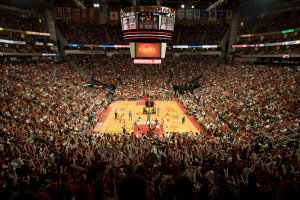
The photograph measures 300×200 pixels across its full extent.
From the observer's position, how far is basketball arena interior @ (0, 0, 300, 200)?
18.6 feet

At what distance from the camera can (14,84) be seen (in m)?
26.0

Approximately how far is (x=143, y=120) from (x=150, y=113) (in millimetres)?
2558

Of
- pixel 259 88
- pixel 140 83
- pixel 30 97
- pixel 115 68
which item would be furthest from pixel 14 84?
pixel 259 88

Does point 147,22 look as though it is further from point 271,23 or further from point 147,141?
point 271,23

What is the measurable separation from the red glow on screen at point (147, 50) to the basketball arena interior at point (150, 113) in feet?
0.35

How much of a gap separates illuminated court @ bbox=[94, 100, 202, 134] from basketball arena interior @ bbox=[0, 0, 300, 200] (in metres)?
0.20

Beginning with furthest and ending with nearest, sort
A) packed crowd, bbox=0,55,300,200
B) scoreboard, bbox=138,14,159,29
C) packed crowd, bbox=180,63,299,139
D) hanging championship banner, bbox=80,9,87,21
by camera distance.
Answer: hanging championship banner, bbox=80,9,87,21 → scoreboard, bbox=138,14,159,29 → packed crowd, bbox=180,63,299,139 → packed crowd, bbox=0,55,300,200

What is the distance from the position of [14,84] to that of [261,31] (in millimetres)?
38260

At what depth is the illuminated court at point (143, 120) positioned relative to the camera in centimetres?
2311

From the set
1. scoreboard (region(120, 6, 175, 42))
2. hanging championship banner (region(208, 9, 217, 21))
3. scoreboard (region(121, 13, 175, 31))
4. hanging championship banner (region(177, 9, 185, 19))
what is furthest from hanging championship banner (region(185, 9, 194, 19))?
scoreboard (region(121, 13, 175, 31))

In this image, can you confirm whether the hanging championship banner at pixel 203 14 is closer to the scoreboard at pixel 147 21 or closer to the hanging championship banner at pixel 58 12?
the hanging championship banner at pixel 58 12

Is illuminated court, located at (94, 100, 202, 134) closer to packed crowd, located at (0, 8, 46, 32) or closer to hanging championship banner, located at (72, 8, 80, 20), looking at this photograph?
packed crowd, located at (0, 8, 46, 32)

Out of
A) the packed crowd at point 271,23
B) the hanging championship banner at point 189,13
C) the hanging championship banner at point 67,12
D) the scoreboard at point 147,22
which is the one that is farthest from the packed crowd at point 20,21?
the packed crowd at point 271,23

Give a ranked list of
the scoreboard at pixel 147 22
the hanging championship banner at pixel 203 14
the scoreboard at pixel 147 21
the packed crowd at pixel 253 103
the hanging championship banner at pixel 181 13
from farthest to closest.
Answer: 1. the hanging championship banner at pixel 181 13
2. the hanging championship banner at pixel 203 14
3. the scoreboard at pixel 147 21
4. the scoreboard at pixel 147 22
5. the packed crowd at pixel 253 103
